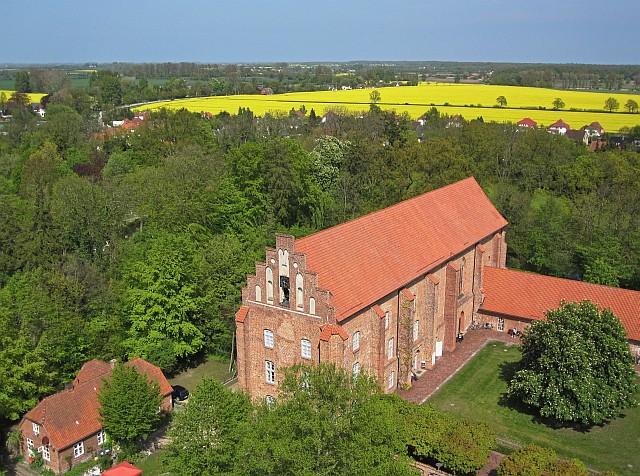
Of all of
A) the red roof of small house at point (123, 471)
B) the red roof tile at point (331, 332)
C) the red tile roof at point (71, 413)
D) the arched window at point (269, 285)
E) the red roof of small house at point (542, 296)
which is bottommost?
the red roof of small house at point (123, 471)

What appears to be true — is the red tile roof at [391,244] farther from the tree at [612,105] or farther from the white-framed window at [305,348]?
the tree at [612,105]

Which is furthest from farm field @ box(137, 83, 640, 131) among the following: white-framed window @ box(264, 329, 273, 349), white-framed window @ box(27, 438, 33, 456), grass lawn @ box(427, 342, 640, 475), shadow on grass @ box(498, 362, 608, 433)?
white-framed window @ box(27, 438, 33, 456)

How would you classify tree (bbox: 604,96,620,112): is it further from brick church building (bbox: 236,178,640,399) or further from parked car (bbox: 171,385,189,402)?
parked car (bbox: 171,385,189,402)

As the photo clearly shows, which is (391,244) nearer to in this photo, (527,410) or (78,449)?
(527,410)

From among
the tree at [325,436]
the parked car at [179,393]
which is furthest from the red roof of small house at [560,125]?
the tree at [325,436]

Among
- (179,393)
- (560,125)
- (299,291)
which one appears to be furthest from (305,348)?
(560,125)

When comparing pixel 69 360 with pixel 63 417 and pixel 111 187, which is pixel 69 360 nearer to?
pixel 63 417

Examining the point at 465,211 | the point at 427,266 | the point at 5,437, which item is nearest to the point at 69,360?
the point at 5,437
